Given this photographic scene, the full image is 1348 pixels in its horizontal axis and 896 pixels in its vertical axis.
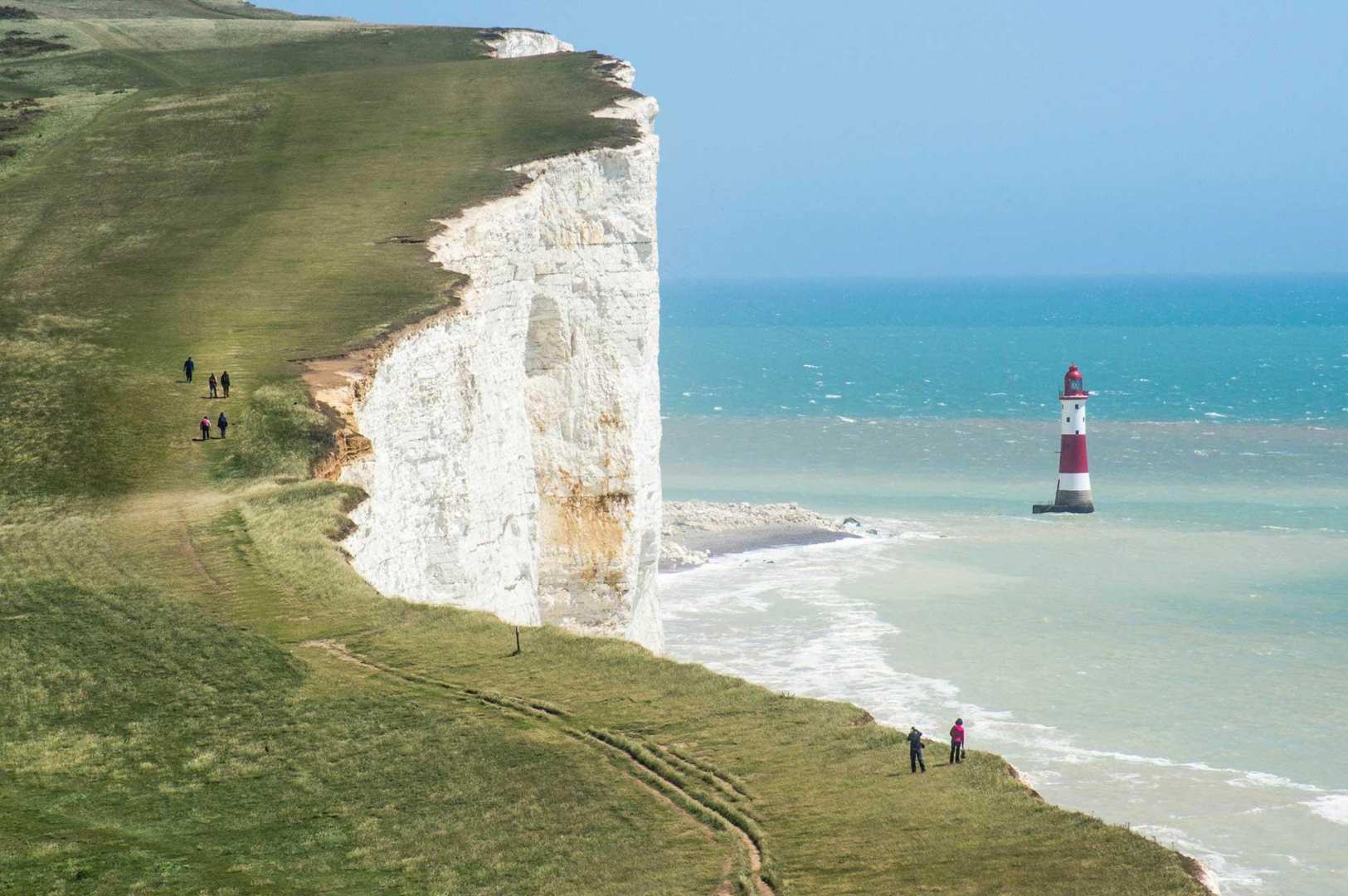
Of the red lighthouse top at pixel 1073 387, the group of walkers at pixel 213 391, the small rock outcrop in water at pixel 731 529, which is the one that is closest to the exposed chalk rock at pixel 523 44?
the small rock outcrop in water at pixel 731 529

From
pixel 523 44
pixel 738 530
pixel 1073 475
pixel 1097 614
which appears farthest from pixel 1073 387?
pixel 523 44

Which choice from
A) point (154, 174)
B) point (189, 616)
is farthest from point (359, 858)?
point (154, 174)

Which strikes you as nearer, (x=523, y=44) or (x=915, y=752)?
(x=915, y=752)

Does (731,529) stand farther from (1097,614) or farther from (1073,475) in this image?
(1097,614)

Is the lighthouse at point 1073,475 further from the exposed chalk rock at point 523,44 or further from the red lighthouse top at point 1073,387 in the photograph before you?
the exposed chalk rock at point 523,44

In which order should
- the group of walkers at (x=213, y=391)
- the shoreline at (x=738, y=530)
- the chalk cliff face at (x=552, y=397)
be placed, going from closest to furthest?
the group of walkers at (x=213, y=391) → the chalk cliff face at (x=552, y=397) → the shoreline at (x=738, y=530)

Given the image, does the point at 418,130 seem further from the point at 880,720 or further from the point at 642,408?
the point at 880,720
